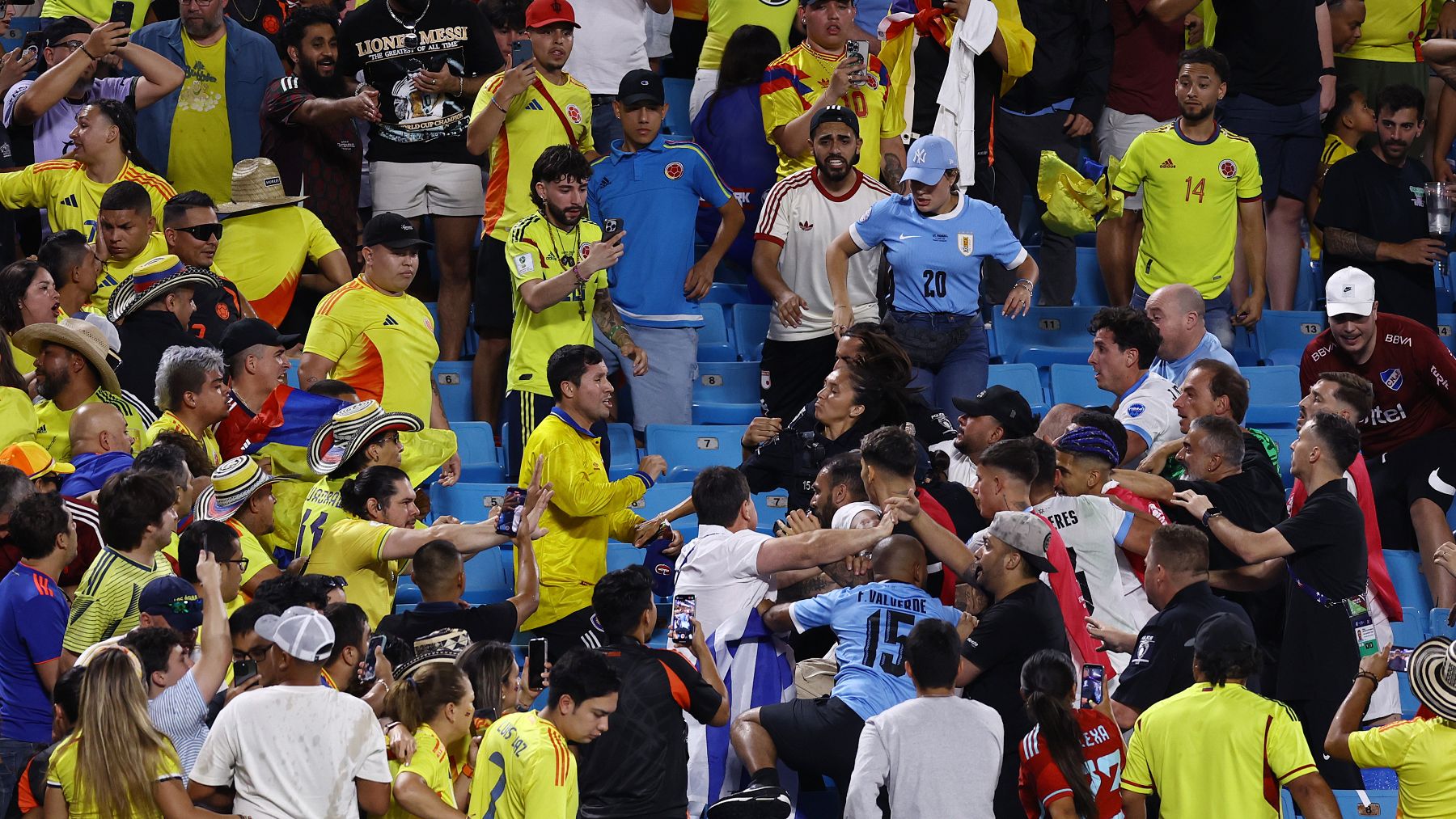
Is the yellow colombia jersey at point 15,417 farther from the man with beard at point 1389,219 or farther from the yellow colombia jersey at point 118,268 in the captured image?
the man with beard at point 1389,219

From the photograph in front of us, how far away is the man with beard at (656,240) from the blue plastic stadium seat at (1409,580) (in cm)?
345

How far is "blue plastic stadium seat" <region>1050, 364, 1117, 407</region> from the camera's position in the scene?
9.56 metres

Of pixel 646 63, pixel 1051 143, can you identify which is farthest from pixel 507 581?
pixel 1051 143

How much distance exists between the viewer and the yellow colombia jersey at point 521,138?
9.27m

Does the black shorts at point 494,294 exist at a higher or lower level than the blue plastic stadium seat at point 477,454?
higher

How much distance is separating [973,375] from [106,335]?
3875 mm

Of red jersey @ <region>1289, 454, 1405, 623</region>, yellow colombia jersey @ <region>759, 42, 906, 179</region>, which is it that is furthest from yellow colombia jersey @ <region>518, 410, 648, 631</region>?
red jersey @ <region>1289, 454, 1405, 623</region>

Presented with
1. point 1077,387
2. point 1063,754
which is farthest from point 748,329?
point 1063,754

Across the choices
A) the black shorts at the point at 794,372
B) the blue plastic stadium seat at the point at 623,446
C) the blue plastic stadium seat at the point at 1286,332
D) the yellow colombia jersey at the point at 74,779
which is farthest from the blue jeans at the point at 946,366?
the yellow colombia jersey at the point at 74,779

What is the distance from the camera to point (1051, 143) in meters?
10.6

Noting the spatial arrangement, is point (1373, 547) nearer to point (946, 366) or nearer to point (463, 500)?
point (946, 366)

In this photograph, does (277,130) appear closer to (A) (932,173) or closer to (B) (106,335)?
(B) (106,335)

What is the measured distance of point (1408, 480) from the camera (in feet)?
29.6

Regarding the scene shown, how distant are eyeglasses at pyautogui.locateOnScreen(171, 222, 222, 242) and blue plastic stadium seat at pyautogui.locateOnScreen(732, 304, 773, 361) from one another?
9.47 ft
